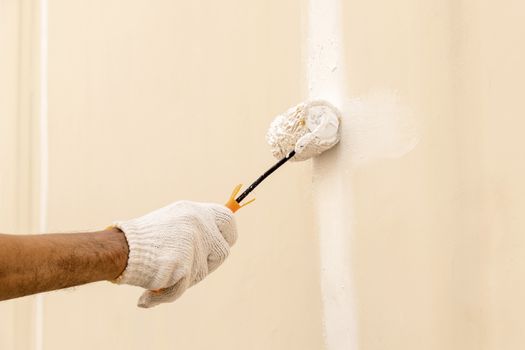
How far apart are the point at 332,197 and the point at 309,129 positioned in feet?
0.46

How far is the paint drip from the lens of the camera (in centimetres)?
97

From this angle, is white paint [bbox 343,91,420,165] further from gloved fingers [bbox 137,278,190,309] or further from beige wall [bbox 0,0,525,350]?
gloved fingers [bbox 137,278,190,309]

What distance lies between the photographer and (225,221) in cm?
91

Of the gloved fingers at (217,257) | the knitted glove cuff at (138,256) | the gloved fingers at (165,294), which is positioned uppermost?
the knitted glove cuff at (138,256)

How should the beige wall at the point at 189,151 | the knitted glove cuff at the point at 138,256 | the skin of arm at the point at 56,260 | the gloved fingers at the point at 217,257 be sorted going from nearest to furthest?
the skin of arm at the point at 56,260
the knitted glove cuff at the point at 138,256
the gloved fingers at the point at 217,257
the beige wall at the point at 189,151

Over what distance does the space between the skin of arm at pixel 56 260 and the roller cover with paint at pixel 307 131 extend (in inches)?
10.1

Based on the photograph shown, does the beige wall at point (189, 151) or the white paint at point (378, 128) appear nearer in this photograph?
the white paint at point (378, 128)

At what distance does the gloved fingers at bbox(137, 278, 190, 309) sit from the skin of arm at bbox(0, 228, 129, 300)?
0.34 feet

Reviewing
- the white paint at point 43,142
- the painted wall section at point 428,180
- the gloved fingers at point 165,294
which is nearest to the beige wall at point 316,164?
the painted wall section at point 428,180

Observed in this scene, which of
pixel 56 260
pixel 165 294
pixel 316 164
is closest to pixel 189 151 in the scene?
pixel 316 164

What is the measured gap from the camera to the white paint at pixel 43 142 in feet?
6.54

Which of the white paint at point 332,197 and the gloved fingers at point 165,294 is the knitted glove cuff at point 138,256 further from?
the white paint at point 332,197

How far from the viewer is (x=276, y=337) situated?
1119 mm

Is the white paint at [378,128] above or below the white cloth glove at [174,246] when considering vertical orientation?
above
